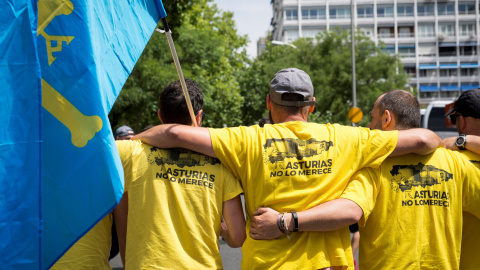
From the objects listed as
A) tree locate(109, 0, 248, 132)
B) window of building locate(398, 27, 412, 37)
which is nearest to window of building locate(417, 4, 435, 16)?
window of building locate(398, 27, 412, 37)

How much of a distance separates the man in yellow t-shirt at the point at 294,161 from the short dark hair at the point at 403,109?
A: 0.22 m

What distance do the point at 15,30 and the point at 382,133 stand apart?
1.96m

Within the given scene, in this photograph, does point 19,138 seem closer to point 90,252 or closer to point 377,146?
point 90,252

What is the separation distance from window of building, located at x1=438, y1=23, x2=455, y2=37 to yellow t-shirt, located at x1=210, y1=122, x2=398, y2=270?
87.8 meters

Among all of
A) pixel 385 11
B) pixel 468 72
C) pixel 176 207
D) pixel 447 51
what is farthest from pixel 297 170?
pixel 468 72

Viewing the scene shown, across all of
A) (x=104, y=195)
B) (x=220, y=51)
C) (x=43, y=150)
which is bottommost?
(x=104, y=195)

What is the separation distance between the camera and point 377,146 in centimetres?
323

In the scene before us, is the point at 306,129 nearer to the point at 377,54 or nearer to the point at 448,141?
the point at 448,141

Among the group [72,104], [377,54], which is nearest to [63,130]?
[72,104]

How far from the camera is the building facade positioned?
277ft

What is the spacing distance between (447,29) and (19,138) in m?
89.4

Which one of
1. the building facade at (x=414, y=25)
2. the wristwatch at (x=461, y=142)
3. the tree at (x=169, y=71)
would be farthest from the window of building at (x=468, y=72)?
the wristwatch at (x=461, y=142)

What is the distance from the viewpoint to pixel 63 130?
2.76 metres

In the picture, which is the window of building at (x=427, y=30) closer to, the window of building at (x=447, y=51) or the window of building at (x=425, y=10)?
the window of building at (x=425, y=10)
